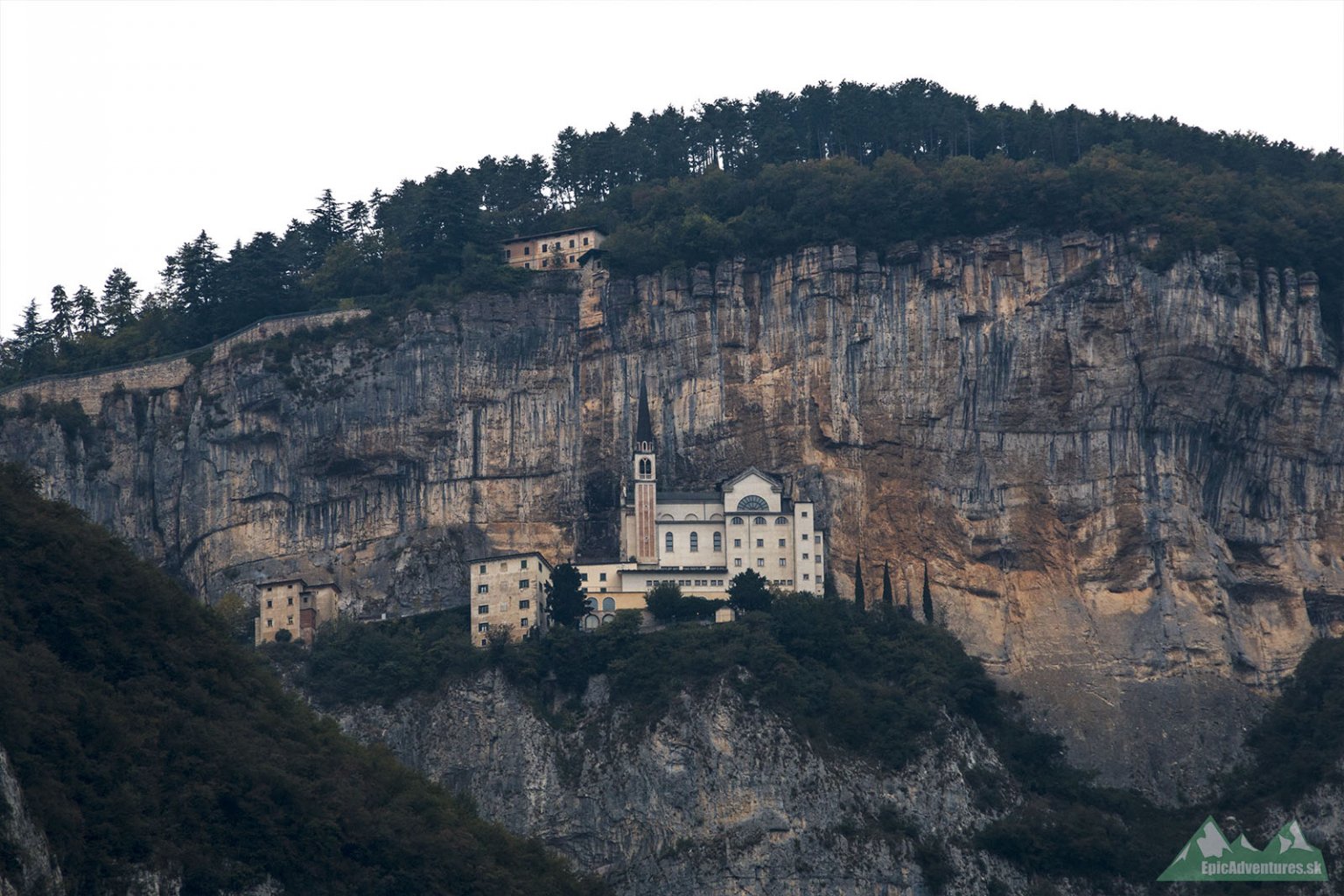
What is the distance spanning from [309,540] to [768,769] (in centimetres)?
2249

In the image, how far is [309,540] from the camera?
335ft

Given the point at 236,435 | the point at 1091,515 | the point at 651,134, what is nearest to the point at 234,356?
the point at 236,435

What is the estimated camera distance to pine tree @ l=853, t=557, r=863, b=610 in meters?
97.2

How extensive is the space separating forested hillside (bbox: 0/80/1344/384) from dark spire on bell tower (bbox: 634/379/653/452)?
5311 mm

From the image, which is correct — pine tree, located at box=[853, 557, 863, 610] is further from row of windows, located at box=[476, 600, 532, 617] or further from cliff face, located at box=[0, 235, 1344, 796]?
row of windows, located at box=[476, 600, 532, 617]

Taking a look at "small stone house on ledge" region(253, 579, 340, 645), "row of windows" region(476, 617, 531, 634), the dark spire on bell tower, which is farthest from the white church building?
"small stone house on ledge" region(253, 579, 340, 645)

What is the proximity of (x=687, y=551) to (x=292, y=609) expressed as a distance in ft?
46.2

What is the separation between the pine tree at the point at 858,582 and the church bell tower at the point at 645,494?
7.04 m

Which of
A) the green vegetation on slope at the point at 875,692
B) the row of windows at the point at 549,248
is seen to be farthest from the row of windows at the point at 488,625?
the row of windows at the point at 549,248

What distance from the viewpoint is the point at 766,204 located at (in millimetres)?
105688

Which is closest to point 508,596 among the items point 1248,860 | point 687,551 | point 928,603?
point 687,551

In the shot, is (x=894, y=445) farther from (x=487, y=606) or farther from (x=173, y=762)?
(x=173, y=762)

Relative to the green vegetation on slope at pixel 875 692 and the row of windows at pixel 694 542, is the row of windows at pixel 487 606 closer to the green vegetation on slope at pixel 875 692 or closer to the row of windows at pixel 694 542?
the green vegetation on slope at pixel 875 692

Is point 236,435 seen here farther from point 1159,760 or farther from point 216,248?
point 1159,760
